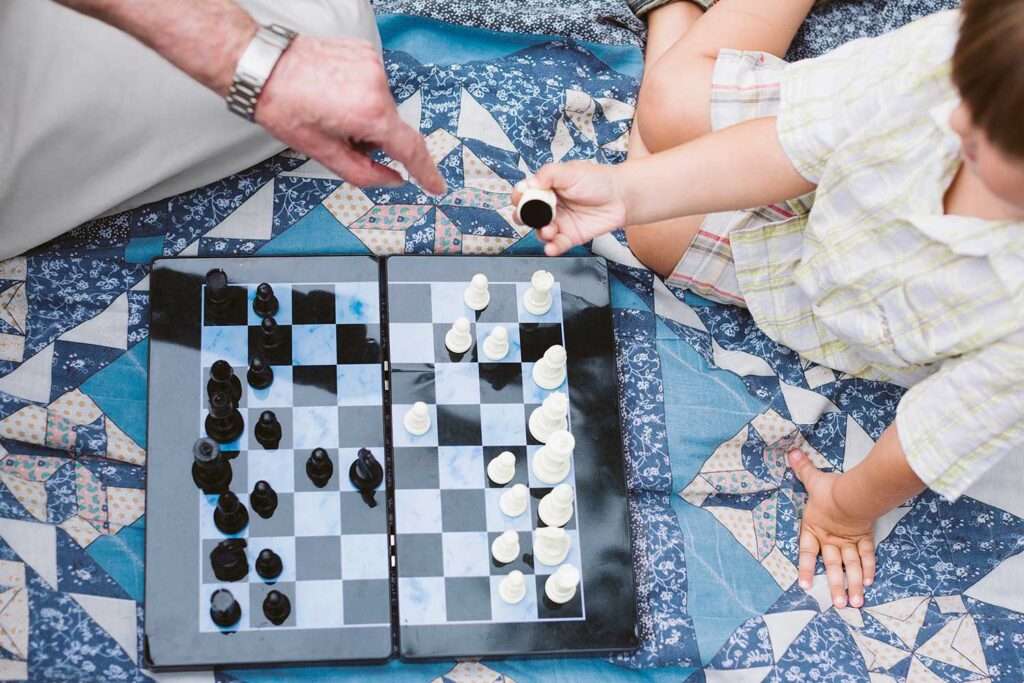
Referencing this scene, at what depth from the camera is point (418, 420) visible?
1299 millimetres

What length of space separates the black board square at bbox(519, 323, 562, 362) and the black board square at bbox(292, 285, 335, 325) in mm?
265

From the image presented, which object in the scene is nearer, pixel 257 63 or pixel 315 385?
pixel 257 63

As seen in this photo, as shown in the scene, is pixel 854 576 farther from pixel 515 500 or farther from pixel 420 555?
pixel 420 555

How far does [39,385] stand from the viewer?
132 centimetres

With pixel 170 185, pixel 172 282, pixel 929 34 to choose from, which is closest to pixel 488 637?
pixel 172 282

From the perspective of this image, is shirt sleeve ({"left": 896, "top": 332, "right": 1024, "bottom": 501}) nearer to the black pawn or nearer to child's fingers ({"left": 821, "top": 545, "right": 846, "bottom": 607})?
child's fingers ({"left": 821, "top": 545, "right": 846, "bottom": 607})

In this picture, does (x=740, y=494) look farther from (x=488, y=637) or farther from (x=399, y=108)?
(x=399, y=108)

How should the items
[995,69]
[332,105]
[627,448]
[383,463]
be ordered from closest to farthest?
1. [995,69]
2. [332,105]
3. [383,463]
4. [627,448]

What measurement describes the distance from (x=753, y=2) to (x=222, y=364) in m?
0.93

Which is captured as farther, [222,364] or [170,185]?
[170,185]

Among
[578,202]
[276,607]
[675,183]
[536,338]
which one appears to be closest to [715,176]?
[675,183]

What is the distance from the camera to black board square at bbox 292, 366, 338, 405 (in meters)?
1.32

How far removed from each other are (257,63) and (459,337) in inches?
17.4

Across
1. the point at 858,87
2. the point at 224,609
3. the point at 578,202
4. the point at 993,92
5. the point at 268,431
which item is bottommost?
the point at 224,609
